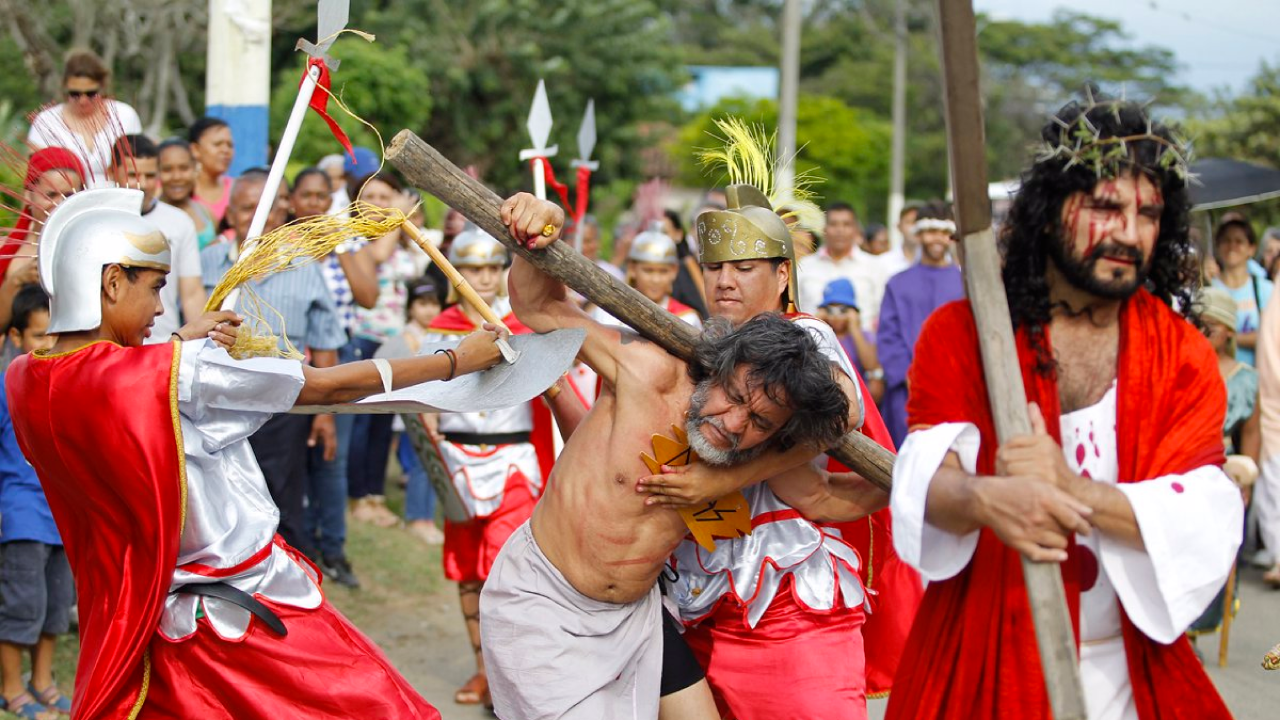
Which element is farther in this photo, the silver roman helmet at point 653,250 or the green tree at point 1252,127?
the green tree at point 1252,127

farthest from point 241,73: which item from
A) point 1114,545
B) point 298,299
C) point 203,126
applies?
point 1114,545

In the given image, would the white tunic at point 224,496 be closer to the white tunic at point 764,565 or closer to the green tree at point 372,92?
the white tunic at point 764,565

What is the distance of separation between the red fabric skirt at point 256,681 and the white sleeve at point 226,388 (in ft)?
1.65

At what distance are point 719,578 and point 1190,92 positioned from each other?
1839 inches

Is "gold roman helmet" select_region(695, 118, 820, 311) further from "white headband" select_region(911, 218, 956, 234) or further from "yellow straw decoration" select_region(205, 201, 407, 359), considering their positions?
"white headband" select_region(911, 218, 956, 234)

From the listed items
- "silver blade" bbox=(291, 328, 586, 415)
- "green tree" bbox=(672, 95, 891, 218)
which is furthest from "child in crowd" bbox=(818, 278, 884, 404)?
"green tree" bbox=(672, 95, 891, 218)

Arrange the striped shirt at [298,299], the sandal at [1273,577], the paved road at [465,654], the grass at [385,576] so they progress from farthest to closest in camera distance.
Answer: the sandal at [1273,577] → the grass at [385,576] → the striped shirt at [298,299] → the paved road at [465,654]

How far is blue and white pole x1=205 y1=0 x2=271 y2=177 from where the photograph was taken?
25.0ft

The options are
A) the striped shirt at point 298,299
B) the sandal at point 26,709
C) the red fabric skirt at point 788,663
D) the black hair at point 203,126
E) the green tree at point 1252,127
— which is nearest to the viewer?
the red fabric skirt at point 788,663

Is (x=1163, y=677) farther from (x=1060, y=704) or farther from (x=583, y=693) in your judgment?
(x=583, y=693)

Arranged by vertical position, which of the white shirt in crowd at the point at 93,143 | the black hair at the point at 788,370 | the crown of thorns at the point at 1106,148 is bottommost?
the black hair at the point at 788,370

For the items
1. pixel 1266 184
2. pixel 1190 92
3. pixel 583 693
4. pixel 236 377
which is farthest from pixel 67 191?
pixel 1190 92

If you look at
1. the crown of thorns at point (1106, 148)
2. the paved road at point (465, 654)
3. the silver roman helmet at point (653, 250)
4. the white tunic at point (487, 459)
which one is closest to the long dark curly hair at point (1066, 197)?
the crown of thorns at point (1106, 148)

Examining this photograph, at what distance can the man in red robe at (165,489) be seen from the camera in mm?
3672
